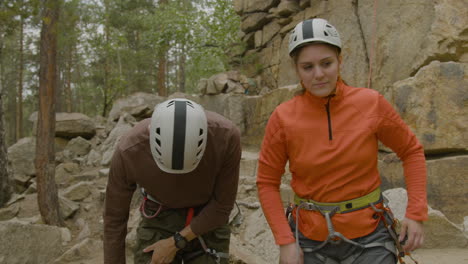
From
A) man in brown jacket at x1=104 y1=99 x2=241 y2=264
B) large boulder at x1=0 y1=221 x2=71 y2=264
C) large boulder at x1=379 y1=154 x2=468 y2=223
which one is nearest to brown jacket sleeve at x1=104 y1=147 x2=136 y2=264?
man in brown jacket at x1=104 y1=99 x2=241 y2=264

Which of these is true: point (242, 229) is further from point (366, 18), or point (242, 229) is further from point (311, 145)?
point (366, 18)

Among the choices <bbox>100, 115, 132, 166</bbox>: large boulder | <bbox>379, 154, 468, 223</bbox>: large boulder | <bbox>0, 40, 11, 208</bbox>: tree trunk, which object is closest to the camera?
<bbox>379, 154, 468, 223</bbox>: large boulder

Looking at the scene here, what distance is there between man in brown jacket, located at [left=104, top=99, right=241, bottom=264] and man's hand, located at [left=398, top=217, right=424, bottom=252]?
3.63 ft

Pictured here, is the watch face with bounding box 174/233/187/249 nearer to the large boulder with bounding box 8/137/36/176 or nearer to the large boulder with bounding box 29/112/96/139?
the large boulder with bounding box 8/137/36/176

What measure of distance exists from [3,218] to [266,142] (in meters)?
8.45

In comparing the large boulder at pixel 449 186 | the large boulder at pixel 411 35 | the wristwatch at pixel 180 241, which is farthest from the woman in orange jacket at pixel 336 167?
the large boulder at pixel 411 35

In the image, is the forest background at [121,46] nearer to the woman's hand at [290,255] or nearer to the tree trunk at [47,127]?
the tree trunk at [47,127]

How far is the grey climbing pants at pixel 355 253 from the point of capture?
191 cm

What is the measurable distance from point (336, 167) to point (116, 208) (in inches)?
59.2

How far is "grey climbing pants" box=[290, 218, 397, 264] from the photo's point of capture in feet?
6.25

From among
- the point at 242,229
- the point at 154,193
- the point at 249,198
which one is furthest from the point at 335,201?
the point at 249,198

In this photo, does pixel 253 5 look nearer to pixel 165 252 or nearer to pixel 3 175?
pixel 3 175

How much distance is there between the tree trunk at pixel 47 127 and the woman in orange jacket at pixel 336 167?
7022mm

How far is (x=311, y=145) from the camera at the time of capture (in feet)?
6.57
